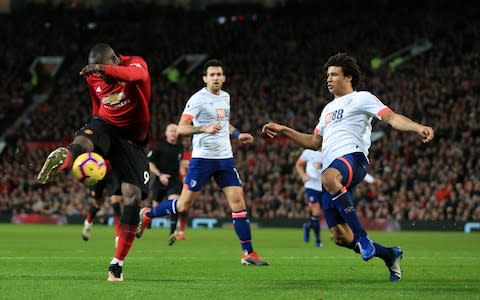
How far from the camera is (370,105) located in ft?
Answer: 32.9

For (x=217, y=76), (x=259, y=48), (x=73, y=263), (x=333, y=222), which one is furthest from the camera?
(x=259, y=48)

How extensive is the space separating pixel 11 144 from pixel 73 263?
30.5 metres

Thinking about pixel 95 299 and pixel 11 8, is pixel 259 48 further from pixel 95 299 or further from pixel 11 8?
pixel 95 299

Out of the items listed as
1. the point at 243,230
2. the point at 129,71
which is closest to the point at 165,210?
the point at 243,230

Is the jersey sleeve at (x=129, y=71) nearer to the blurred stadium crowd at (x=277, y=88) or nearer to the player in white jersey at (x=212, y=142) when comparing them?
the player in white jersey at (x=212, y=142)

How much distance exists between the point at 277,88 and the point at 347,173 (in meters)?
30.3

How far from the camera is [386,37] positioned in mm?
42031

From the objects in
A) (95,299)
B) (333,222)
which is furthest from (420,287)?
(95,299)

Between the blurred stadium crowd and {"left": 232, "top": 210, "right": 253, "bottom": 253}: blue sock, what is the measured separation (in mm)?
17184

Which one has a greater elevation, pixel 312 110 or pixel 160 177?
pixel 312 110

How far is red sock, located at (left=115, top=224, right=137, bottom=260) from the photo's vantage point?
32.0 ft

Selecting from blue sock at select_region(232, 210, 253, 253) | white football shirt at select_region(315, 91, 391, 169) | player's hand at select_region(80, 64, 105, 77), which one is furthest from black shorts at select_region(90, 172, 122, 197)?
player's hand at select_region(80, 64, 105, 77)

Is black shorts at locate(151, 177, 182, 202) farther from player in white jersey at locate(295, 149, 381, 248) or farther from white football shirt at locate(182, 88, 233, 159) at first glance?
white football shirt at locate(182, 88, 233, 159)

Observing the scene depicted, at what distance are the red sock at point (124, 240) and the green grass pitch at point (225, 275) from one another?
281 mm
